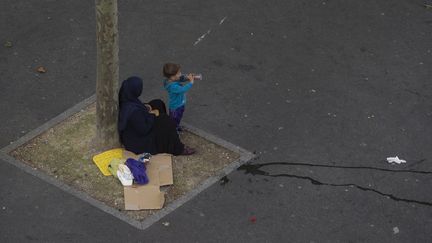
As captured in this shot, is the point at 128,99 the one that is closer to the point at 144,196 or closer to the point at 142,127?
the point at 142,127

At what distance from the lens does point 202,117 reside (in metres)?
9.01

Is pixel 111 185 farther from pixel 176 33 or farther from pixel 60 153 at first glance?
pixel 176 33

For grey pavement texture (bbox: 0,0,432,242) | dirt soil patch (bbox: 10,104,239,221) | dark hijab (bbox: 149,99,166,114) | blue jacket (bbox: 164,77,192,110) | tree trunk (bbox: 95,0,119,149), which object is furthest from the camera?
dark hijab (bbox: 149,99,166,114)

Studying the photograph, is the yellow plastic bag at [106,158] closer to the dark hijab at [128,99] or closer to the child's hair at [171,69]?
the dark hijab at [128,99]

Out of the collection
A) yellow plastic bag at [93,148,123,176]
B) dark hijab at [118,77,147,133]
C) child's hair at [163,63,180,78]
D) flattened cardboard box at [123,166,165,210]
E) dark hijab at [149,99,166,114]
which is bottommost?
flattened cardboard box at [123,166,165,210]

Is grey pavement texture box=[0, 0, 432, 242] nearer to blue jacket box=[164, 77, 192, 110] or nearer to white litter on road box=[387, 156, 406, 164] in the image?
white litter on road box=[387, 156, 406, 164]

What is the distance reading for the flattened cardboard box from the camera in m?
7.71

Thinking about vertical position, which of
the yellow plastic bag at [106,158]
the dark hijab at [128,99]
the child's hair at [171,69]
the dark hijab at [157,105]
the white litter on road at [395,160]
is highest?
the child's hair at [171,69]

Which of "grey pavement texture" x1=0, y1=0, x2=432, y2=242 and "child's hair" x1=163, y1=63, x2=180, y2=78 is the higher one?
"child's hair" x1=163, y1=63, x2=180, y2=78

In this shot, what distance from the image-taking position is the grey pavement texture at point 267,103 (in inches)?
300

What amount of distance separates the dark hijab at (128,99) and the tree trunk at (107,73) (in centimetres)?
9

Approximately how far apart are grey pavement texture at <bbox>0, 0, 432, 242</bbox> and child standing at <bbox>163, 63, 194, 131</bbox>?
1.90 ft

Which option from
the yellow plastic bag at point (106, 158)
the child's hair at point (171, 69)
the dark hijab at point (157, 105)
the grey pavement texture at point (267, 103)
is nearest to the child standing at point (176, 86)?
the child's hair at point (171, 69)

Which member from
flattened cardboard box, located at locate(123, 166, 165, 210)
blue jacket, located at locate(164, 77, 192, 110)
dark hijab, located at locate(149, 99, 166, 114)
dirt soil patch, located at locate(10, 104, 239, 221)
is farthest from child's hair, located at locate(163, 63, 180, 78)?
flattened cardboard box, located at locate(123, 166, 165, 210)
